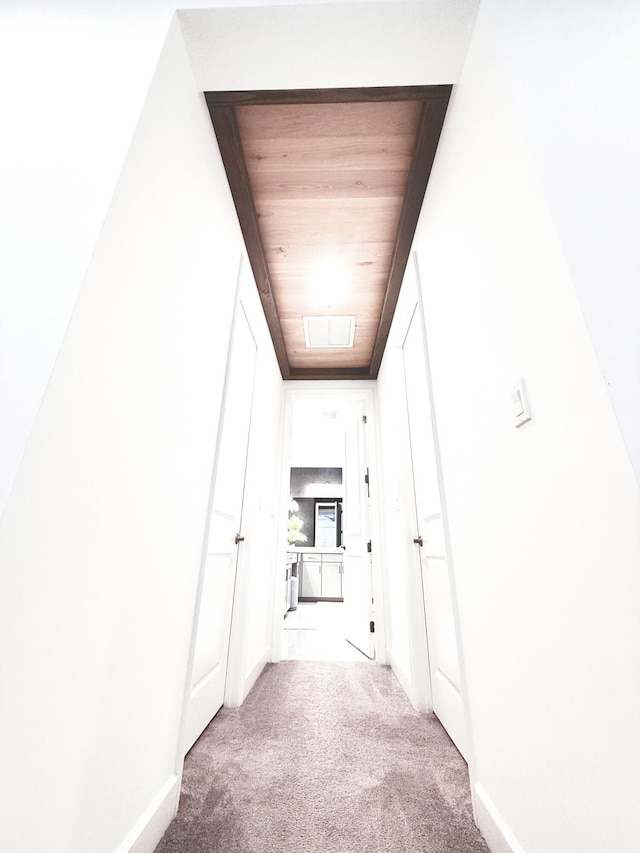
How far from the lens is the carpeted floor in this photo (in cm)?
103

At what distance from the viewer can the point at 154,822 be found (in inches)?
39.4

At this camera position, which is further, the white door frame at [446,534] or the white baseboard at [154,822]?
the white door frame at [446,534]

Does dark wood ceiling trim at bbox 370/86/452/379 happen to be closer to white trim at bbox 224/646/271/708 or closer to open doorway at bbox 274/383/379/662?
open doorway at bbox 274/383/379/662

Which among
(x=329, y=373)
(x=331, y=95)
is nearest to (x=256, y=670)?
(x=329, y=373)

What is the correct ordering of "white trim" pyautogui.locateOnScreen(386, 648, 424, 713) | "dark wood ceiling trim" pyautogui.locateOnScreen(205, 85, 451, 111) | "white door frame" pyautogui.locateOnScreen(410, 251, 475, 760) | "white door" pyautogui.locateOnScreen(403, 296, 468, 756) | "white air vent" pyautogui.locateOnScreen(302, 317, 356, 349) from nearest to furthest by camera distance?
"white door frame" pyautogui.locateOnScreen(410, 251, 475, 760) → "dark wood ceiling trim" pyautogui.locateOnScreen(205, 85, 451, 111) → "white door" pyautogui.locateOnScreen(403, 296, 468, 756) → "white trim" pyautogui.locateOnScreen(386, 648, 424, 713) → "white air vent" pyautogui.locateOnScreen(302, 317, 356, 349)

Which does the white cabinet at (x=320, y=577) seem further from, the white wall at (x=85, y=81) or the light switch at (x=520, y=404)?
the white wall at (x=85, y=81)

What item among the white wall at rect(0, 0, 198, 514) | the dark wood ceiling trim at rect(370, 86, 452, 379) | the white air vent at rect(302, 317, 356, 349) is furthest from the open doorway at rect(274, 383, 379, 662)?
the white wall at rect(0, 0, 198, 514)

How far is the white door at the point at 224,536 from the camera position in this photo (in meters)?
1.62

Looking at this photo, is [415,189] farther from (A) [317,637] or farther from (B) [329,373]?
(A) [317,637]

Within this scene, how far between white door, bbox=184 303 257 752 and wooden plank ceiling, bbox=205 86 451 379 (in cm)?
43

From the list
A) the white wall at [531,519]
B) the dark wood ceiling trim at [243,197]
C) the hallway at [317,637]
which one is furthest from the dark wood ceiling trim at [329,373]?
the hallway at [317,637]

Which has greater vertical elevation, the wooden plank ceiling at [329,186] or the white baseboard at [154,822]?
the wooden plank ceiling at [329,186]

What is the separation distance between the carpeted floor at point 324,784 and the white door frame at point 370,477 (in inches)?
32.3

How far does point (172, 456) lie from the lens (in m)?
1.16
